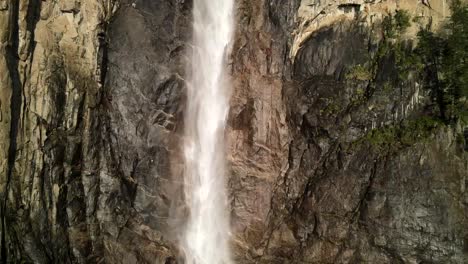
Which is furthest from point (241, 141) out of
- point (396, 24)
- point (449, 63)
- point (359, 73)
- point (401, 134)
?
point (449, 63)

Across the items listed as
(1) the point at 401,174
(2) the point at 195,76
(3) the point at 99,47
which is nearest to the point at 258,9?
(2) the point at 195,76

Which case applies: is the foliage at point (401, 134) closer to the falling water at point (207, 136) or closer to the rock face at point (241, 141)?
the rock face at point (241, 141)

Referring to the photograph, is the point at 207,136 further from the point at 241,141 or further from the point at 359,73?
the point at 359,73

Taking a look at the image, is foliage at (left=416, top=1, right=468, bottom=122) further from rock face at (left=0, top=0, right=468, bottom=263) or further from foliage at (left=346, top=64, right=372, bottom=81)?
foliage at (left=346, top=64, right=372, bottom=81)

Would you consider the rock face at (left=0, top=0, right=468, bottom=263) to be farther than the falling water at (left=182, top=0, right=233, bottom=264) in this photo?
No

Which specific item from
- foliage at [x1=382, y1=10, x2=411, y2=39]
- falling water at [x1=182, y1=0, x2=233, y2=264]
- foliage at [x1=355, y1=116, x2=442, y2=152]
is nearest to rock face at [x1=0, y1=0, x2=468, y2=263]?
foliage at [x1=355, y1=116, x2=442, y2=152]

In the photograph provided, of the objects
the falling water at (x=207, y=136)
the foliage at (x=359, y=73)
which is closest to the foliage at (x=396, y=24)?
the foliage at (x=359, y=73)
